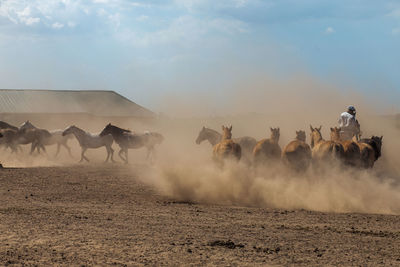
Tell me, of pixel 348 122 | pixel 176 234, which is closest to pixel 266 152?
pixel 348 122

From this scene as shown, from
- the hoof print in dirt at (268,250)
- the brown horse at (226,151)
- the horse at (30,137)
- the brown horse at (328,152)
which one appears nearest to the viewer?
the hoof print in dirt at (268,250)

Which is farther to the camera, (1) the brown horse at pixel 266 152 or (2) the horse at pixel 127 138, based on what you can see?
(2) the horse at pixel 127 138

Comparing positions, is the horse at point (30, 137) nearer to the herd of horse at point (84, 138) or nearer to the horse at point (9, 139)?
the herd of horse at point (84, 138)

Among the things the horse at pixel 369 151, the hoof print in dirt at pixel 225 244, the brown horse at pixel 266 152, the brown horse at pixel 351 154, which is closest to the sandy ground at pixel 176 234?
the hoof print in dirt at pixel 225 244

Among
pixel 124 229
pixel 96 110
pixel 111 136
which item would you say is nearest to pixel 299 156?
pixel 124 229

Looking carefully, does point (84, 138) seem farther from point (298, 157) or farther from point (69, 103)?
point (69, 103)

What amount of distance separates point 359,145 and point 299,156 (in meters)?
1.86

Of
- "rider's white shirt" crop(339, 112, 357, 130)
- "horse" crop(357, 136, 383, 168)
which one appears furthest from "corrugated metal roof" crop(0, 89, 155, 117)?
"horse" crop(357, 136, 383, 168)

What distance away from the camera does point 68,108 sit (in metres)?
76.5

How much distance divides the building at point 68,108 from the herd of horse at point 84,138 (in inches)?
1372

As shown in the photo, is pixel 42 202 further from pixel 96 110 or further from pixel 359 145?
pixel 96 110

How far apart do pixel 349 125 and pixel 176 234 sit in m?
10.7

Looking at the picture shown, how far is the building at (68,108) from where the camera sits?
70438 millimetres

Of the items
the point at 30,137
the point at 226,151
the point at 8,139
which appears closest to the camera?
the point at 226,151
